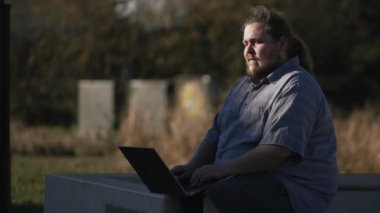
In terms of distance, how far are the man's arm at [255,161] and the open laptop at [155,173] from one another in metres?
0.15

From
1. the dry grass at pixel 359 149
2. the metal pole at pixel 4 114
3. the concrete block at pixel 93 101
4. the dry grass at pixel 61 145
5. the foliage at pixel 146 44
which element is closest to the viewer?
the metal pole at pixel 4 114

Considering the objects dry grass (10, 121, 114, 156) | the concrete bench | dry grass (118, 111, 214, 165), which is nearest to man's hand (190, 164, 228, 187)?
the concrete bench

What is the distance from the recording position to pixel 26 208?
9.41 meters

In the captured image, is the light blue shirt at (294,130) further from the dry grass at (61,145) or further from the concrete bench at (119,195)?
the dry grass at (61,145)

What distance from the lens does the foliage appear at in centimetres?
2427

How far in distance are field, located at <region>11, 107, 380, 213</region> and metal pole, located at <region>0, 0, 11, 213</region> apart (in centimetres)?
107

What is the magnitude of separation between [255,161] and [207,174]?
0.24 meters

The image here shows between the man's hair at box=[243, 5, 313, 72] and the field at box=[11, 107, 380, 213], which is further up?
the man's hair at box=[243, 5, 313, 72]

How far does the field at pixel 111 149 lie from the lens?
486 inches

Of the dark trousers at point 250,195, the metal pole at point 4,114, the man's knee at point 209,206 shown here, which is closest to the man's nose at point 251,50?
the dark trousers at point 250,195

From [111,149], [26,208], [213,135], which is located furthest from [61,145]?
[213,135]

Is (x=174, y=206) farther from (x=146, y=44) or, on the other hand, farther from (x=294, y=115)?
(x=146, y=44)

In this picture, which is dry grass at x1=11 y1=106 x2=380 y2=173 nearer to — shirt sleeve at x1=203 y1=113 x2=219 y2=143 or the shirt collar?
shirt sleeve at x1=203 y1=113 x2=219 y2=143

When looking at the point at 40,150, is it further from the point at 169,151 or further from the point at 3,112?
the point at 3,112
